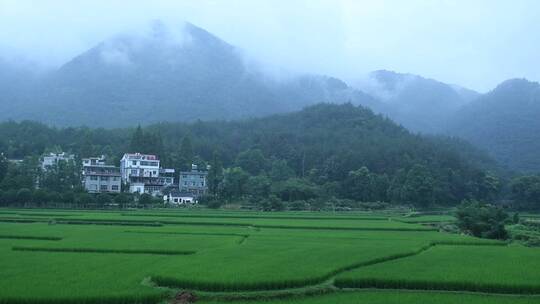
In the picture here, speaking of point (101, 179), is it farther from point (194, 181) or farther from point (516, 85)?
point (516, 85)

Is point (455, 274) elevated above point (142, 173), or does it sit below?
below

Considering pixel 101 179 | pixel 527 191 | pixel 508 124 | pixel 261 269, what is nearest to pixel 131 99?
pixel 101 179

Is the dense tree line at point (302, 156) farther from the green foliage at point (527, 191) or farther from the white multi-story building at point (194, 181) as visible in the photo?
the green foliage at point (527, 191)

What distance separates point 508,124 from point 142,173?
109802 mm

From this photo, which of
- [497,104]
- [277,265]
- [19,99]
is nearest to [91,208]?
[277,265]

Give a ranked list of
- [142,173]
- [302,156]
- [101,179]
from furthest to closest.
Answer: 1. [302,156]
2. [142,173]
3. [101,179]

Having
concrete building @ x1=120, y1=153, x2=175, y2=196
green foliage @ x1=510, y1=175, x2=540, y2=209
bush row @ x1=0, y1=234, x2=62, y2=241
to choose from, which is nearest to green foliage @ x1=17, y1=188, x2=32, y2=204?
concrete building @ x1=120, y1=153, x2=175, y2=196

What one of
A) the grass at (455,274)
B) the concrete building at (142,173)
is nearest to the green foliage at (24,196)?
the concrete building at (142,173)

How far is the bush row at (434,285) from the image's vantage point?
1656 cm

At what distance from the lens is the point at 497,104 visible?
6875 inches

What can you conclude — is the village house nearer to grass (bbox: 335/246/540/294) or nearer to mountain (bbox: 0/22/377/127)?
grass (bbox: 335/246/540/294)

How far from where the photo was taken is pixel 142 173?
83.8m

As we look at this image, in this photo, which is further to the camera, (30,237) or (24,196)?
(24,196)

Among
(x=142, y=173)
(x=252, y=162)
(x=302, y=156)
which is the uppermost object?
(x=302, y=156)
